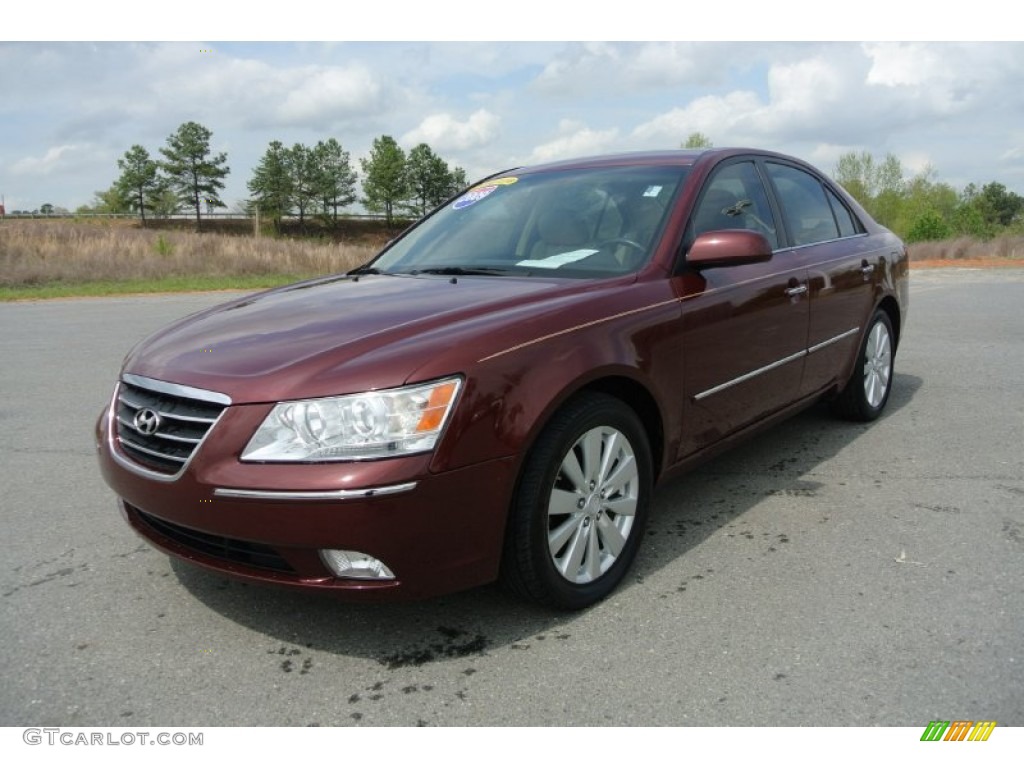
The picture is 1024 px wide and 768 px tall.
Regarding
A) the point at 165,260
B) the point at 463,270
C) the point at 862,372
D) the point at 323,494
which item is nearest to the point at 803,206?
the point at 862,372

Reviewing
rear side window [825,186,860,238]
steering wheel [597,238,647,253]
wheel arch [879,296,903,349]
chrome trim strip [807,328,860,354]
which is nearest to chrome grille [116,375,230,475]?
steering wheel [597,238,647,253]

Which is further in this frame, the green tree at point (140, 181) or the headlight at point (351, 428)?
the green tree at point (140, 181)

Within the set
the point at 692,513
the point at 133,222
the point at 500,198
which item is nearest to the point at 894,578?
the point at 692,513

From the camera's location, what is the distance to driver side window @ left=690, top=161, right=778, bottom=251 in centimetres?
371

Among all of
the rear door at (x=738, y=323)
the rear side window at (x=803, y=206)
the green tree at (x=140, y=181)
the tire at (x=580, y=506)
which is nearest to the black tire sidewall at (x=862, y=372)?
the rear side window at (x=803, y=206)

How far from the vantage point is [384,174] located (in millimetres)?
74625

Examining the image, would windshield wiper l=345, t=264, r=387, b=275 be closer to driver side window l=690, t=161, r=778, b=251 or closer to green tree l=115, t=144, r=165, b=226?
driver side window l=690, t=161, r=778, b=251

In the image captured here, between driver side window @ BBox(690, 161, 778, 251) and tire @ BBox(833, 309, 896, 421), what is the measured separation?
134 cm

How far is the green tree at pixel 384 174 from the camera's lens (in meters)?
74.6

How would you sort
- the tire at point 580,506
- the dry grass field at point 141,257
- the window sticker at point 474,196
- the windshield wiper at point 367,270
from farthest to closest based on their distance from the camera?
the dry grass field at point 141,257 < the window sticker at point 474,196 < the windshield wiper at point 367,270 < the tire at point 580,506

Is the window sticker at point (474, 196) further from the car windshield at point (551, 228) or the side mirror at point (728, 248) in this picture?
the side mirror at point (728, 248)

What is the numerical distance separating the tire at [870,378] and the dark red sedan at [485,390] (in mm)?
1063

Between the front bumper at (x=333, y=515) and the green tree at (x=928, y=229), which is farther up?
the green tree at (x=928, y=229)

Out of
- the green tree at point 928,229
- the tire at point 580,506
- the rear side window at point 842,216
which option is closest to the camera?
the tire at point 580,506
